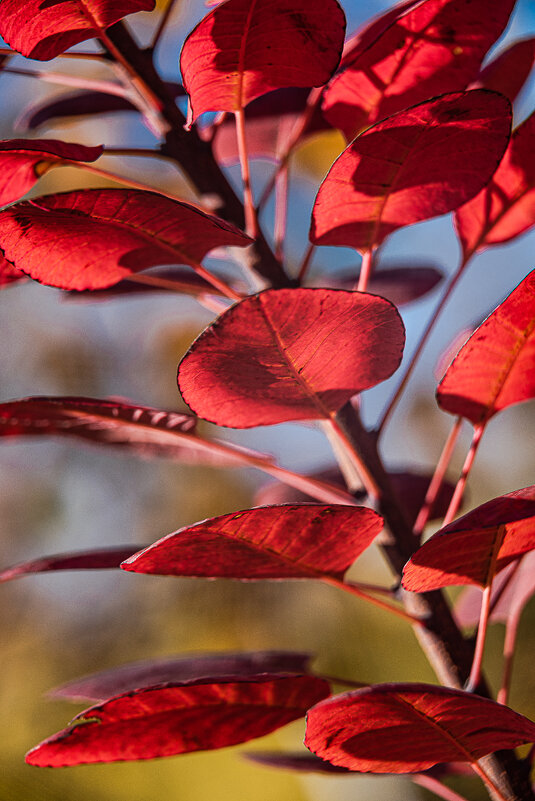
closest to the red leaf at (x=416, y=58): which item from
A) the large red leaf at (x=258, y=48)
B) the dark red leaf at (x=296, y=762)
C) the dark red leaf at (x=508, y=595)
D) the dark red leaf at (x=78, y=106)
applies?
the large red leaf at (x=258, y=48)

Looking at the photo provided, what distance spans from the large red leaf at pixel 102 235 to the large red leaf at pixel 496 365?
4.4 inches

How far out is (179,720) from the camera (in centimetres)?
31

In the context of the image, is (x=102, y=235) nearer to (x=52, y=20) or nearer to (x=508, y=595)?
(x=52, y=20)

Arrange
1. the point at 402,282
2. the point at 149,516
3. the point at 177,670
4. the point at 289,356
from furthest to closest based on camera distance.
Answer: the point at 149,516, the point at 402,282, the point at 177,670, the point at 289,356

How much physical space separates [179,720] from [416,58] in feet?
1.17

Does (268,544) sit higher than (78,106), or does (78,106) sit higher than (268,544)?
(78,106)

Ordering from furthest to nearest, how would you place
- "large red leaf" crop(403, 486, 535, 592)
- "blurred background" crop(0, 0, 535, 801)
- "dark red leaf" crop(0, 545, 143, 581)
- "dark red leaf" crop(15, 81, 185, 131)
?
"blurred background" crop(0, 0, 535, 801)
"dark red leaf" crop(15, 81, 185, 131)
"dark red leaf" crop(0, 545, 143, 581)
"large red leaf" crop(403, 486, 535, 592)

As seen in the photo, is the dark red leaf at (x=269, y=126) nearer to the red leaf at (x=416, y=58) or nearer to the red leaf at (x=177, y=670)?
the red leaf at (x=416, y=58)

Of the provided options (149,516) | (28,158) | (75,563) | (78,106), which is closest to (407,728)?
(75,563)

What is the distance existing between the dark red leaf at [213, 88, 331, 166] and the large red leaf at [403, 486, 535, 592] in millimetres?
307

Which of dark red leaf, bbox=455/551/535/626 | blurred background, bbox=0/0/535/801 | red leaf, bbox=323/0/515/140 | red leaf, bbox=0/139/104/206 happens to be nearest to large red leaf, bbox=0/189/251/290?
red leaf, bbox=0/139/104/206

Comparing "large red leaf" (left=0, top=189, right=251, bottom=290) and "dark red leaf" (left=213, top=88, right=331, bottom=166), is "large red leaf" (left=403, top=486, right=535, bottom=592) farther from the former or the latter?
"dark red leaf" (left=213, top=88, right=331, bottom=166)

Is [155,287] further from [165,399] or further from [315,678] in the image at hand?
[165,399]

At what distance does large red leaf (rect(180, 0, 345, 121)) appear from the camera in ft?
0.91
